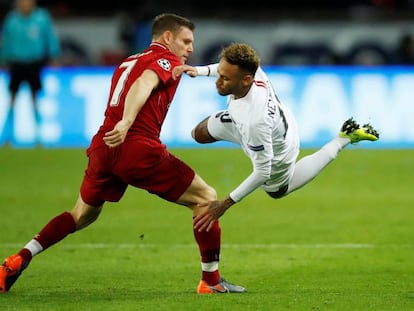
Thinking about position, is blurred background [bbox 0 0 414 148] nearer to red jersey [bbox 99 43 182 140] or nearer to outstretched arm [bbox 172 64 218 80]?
outstretched arm [bbox 172 64 218 80]

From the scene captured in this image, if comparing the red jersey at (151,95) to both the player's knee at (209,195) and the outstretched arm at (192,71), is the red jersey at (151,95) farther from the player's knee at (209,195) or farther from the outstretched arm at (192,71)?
the player's knee at (209,195)

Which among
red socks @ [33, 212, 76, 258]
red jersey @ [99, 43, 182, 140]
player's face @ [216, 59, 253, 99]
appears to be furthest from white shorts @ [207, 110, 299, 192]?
red socks @ [33, 212, 76, 258]

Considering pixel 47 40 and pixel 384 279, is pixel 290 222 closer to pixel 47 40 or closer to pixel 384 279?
pixel 384 279

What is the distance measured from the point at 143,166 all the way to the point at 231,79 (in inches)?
35.2

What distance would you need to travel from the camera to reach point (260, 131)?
8.11m

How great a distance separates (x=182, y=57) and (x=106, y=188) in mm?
1149

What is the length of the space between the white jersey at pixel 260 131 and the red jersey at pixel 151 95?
50 cm

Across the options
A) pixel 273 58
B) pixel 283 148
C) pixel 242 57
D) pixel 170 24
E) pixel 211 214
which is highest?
pixel 170 24

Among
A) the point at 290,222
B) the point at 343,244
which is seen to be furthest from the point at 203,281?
→ the point at 290,222

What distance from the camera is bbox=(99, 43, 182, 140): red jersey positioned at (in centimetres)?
828

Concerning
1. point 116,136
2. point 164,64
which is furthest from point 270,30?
point 116,136

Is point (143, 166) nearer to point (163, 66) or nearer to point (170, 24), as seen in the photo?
point (163, 66)

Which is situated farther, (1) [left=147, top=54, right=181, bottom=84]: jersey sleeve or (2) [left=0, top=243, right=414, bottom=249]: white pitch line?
(2) [left=0, top=243, right=414, bottom=249]: white pitch line

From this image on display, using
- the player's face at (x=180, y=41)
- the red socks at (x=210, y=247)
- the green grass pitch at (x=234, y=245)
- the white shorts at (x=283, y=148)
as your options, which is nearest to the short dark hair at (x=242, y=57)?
the player's face at (x=180, y=41)
